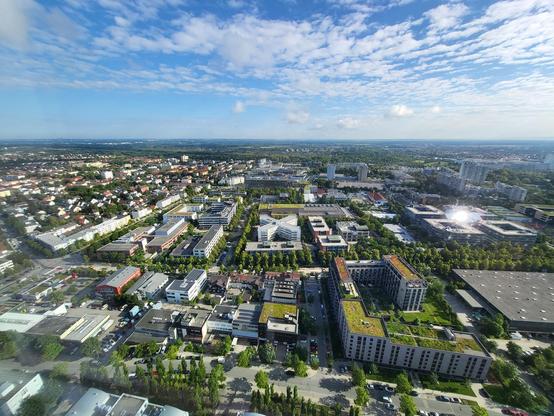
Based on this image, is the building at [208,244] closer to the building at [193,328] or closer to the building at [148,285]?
the building at [148,285]

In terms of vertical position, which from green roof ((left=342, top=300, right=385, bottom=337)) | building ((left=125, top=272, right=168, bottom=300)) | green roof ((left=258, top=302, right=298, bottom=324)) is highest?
green roof ((left=342, top=300, right=385, bottom=337))

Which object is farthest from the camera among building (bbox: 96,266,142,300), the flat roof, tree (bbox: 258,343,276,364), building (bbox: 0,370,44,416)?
building (bbox: 96,266,142,300)

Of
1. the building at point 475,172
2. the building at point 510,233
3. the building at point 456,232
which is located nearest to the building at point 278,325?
the building at point 456,232

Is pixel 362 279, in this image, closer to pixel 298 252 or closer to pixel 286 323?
pixel 298 252

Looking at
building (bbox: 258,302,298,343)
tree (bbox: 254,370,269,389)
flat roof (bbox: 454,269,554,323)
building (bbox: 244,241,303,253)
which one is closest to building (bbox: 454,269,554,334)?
flat roof (bbox: 454,269,554,323)

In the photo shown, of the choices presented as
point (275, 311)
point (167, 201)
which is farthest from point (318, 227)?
point (167, 201)

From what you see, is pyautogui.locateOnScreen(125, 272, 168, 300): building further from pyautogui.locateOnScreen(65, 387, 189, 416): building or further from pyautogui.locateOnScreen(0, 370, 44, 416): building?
pyautogui.locateOnScreen(65, 387, 189, 416): building
